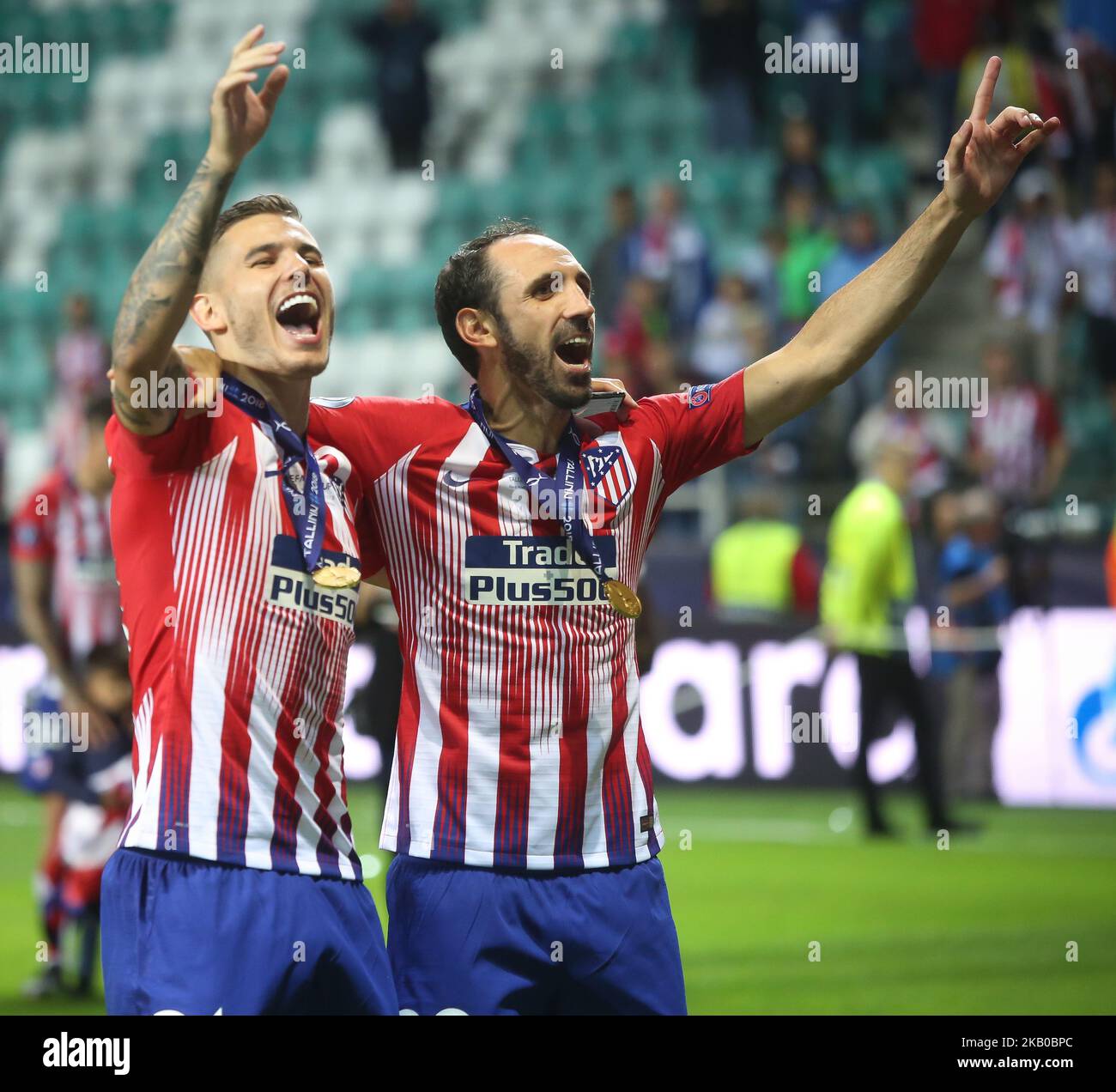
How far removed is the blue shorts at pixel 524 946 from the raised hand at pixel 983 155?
153 cm

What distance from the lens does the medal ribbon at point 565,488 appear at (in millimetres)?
3377

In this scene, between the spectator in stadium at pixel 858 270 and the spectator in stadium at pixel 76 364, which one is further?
the spectator in stadium at pixel 76 364

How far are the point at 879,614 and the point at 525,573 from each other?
21.7 ft

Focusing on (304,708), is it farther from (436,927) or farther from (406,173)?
(406,173)

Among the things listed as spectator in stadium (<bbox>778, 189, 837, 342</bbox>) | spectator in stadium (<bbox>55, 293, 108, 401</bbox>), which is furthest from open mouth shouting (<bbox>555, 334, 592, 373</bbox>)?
spectator in stadium (<bbox>55, 293, 108, 401</bbox>)

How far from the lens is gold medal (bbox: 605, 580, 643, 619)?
3.41 meters

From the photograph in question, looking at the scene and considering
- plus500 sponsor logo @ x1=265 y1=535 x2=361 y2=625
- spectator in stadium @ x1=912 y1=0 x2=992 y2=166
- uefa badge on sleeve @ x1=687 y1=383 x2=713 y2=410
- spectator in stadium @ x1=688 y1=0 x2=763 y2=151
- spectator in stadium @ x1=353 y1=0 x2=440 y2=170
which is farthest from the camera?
spectator in stadium @ x1=353 y1=0 x2=440 y2=170

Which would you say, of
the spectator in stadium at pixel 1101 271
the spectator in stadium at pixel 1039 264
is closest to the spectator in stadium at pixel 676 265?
the spectator in stadium at pixel 1039 264

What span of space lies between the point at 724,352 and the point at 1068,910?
5.99 meters

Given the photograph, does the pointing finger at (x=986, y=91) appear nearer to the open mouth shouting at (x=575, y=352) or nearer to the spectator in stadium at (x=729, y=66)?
the open mouth shouting at (x=575, y=352)

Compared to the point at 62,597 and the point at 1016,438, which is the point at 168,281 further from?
the point at 1016,438

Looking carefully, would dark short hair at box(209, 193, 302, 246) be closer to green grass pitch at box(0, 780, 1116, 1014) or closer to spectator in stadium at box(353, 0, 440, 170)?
green grass pitch at box(0, 780, 1116, 1014)

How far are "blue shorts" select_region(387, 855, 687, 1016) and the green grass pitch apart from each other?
8.56 ft

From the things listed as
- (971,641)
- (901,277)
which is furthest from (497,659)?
(971,641)
